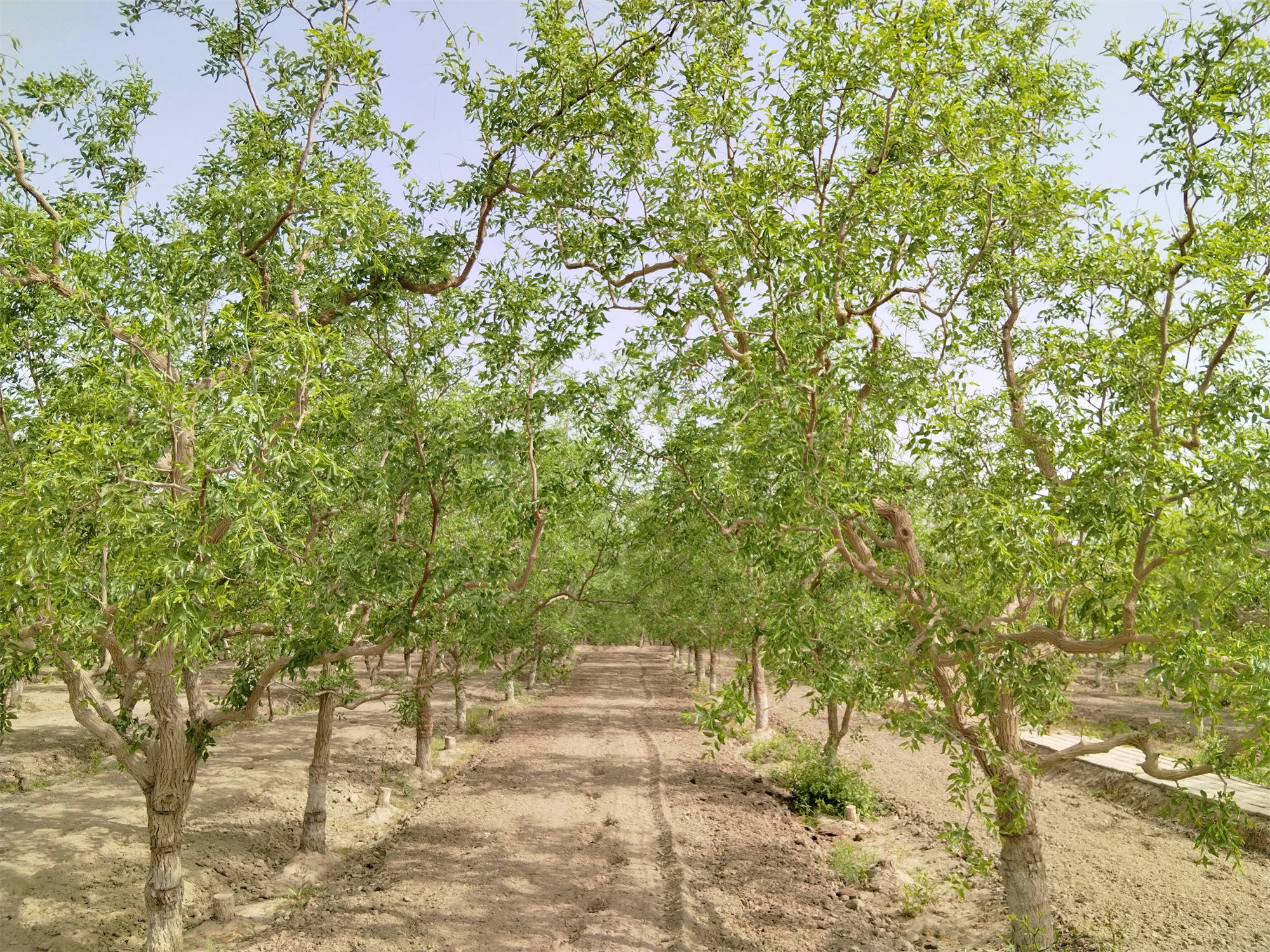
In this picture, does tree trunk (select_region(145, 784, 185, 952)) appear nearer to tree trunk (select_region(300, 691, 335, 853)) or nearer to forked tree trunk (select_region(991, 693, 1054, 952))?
tree trunk (select_region(300, 691, 335, 853))

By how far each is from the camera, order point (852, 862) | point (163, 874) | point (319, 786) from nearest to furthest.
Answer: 1. point (163, 874)
2. point (319, 786)
3. point (852, 862)

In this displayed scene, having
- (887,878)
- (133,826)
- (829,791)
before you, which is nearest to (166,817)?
(133,826)

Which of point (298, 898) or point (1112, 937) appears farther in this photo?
point (298, 898)

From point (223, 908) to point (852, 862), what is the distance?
39.6ft

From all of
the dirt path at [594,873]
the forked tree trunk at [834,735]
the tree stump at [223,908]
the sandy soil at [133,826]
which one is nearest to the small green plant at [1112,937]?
the dirt path at [594,873]

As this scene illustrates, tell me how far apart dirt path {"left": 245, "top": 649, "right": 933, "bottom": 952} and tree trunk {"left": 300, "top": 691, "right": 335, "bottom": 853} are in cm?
125

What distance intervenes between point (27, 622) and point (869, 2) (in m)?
12.1

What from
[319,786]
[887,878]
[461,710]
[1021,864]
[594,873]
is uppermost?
[1021,864]

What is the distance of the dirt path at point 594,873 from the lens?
11992 mm

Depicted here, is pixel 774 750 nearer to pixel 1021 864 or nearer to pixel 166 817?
pixel 1021 864

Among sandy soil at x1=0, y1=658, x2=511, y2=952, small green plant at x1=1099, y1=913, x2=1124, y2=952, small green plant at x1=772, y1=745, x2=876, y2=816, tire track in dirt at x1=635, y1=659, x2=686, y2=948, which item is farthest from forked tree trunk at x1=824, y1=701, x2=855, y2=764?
sandy soil at x1=0, y1=658, x2=511, y2=952

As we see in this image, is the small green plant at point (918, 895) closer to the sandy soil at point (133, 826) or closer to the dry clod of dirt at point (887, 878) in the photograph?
the dry clod of dirt at point (887, 878)

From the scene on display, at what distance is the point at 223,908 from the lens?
41.7 ft

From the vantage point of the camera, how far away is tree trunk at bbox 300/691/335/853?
15.5 meters
